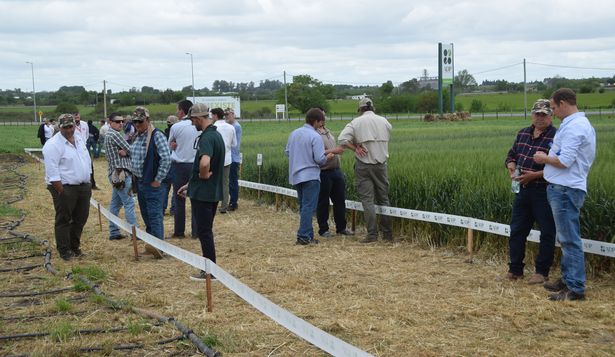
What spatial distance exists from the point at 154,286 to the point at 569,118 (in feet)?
14.7

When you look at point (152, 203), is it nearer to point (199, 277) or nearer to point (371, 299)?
point (199, 277)

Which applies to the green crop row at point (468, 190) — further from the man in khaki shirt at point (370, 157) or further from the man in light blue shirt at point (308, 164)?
the man in light blue shirt at point (308, 164)

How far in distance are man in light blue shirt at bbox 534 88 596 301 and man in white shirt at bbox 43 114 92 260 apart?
18.3 ft

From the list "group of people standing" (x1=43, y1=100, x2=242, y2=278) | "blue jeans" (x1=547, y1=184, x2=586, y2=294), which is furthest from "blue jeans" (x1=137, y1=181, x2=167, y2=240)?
"blue jeans" (x1=547, y1=184, x2=586, y2=294)

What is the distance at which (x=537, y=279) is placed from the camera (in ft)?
24.8

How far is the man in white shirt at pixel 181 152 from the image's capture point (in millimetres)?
11219

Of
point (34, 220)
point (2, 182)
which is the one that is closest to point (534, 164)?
point (34, 220)

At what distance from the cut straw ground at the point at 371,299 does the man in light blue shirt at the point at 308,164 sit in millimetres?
333

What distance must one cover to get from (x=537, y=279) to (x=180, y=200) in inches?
216

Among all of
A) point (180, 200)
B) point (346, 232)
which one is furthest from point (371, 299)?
point (180, 200)

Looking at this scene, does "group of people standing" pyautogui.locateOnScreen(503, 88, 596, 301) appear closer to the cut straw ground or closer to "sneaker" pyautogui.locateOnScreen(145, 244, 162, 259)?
the cut straw ground

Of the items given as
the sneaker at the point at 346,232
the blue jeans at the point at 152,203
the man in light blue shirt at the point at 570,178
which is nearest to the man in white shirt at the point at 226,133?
the sneaker at the point at 346,232

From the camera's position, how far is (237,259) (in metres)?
9.41

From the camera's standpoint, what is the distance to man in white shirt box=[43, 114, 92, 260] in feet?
30.6
